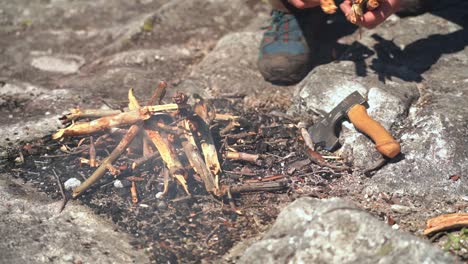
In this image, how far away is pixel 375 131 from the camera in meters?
3.69

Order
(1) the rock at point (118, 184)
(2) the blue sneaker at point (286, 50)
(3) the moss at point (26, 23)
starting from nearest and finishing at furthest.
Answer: (1) the rock at point (118, 184) < (2) the blue sneaker at point (286, 50) < (3) the moss at point (26, 23)

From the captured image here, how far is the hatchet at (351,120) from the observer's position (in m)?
3.69

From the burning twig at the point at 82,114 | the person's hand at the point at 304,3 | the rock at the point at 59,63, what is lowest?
the rock at the point at 59,63

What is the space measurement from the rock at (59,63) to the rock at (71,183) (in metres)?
2.30

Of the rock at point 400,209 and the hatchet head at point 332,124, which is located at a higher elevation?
the hatchet head at point 332,124

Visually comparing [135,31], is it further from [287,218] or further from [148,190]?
[287,218]

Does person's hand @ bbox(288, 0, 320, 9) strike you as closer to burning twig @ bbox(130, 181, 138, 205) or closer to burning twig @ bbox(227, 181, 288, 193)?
burning twig @ bbox(227, 181, 288, 193)

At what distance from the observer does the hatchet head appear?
395 centimetres

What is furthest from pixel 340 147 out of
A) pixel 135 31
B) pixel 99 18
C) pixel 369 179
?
pixel 99 18

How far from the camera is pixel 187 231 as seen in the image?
3.31m

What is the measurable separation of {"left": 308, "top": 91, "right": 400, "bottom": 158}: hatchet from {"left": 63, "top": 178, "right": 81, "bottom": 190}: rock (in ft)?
5.97

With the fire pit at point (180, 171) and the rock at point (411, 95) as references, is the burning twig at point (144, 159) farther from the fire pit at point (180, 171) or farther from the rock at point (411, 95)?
the rock at point (411, 95)

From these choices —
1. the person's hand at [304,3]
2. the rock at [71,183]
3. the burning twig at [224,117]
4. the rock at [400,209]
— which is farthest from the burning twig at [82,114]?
the rock at [400,209]

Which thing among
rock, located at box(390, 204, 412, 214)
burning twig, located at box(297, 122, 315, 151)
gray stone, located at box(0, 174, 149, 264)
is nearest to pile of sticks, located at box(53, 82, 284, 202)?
gray stone, located at box(0, 174, 149, 264)
